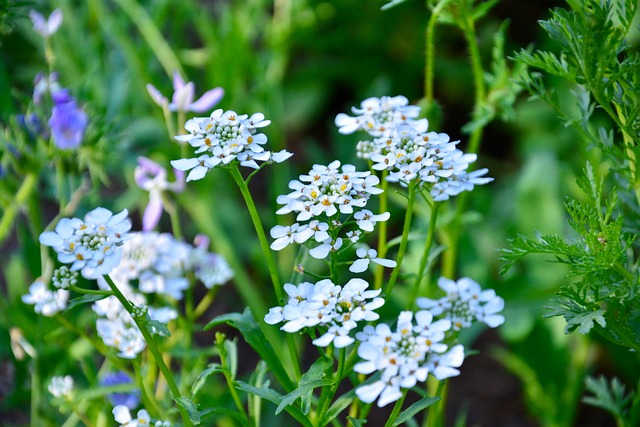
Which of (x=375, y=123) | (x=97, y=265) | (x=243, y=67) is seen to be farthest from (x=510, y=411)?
(x=97, y=265)

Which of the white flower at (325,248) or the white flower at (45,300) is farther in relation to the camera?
the white flower at (45,300)

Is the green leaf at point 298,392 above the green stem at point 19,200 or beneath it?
above

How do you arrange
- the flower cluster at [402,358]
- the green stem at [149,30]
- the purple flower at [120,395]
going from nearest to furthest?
1. the flower cluster at [402,358]
2. the purple flower at [120,395]
3. the green stem at [149,30]

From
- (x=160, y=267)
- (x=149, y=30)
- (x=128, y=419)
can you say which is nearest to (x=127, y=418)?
(x=128, y=419)

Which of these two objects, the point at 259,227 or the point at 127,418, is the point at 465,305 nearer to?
the point at 259,227

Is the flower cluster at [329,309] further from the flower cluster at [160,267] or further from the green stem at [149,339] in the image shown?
the flower cluster at [160,267]

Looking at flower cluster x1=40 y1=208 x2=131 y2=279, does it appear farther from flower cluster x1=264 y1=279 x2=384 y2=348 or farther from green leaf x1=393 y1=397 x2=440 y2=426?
green leaf x1=393 y1=397 x2=440 y2=426

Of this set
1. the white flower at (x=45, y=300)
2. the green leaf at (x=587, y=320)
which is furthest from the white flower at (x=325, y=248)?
the white flower at (x=45, y=300)


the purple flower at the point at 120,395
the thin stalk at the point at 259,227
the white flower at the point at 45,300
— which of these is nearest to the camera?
the thin stalk at the point at 259,227

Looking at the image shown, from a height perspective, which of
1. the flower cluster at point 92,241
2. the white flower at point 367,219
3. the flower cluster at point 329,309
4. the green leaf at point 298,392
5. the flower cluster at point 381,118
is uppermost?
the flower cluster at point 381,118
